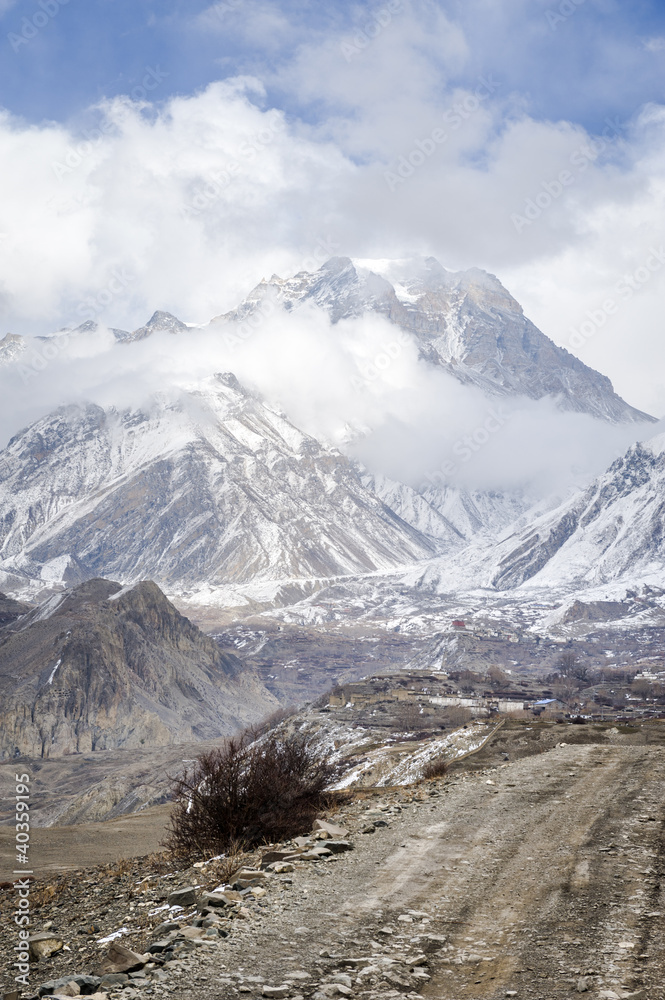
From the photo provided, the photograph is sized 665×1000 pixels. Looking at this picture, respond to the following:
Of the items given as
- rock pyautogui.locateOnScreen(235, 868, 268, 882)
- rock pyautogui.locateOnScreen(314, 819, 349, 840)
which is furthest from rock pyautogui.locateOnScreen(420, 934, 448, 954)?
rock pyautogui.locateOnScreen(314, 819, 349, 840)

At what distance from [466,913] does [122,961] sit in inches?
164

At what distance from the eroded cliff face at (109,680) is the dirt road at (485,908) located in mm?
132629

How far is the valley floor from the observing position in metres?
9.15

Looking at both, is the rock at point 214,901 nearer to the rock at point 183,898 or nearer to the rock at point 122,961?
the rock at point 183,898

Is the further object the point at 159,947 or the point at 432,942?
the point at 159,947

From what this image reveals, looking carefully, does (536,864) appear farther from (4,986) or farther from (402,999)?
(4,986)

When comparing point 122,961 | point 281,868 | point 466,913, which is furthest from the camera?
point 281,868

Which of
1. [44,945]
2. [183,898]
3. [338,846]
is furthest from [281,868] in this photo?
[44,945]

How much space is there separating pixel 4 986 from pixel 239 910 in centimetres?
444

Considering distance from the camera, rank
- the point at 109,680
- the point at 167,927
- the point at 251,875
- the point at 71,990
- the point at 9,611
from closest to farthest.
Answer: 1. the point at 71,990
2. the point at 167,927
3. the point at 251,875
4. the point at 109,680
5. the point at 9,611

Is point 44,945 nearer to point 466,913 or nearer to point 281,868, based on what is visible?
point 281,868

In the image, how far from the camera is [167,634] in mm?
191125

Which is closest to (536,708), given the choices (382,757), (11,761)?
(382,757)

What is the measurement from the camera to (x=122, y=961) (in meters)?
10.3
